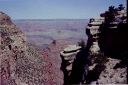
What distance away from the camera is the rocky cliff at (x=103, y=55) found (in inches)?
1129

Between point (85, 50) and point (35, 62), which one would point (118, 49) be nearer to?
point (85, 50)

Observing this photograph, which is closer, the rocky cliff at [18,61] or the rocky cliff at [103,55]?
the rocky cliff at [103,55]

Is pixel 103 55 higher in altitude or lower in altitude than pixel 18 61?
higher

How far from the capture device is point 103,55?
103 ft

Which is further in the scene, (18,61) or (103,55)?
(18,61)

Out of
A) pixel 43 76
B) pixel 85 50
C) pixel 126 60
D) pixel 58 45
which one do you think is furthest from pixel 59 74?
pixel 126 60

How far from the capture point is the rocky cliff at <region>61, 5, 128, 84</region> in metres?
28.7

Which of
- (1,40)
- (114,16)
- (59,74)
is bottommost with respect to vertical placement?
(59,74)

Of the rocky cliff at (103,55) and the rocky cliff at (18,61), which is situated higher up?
the rocky cliff at (103,55)

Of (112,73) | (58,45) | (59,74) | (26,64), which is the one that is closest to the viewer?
(112,73)

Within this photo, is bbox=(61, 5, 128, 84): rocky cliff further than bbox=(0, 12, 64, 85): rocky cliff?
No

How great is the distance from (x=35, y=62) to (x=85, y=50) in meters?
37.8

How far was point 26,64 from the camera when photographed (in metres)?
71.3

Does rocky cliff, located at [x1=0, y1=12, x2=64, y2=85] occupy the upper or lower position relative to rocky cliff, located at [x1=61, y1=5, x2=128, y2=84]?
lower
